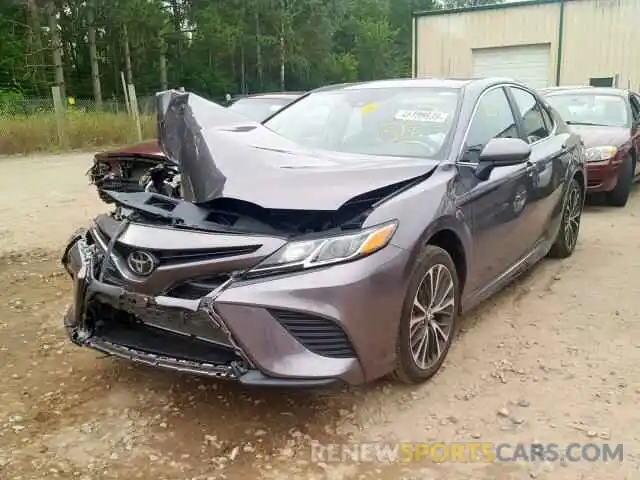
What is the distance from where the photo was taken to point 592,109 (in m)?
8.84

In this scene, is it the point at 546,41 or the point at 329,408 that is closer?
the point at 329,408

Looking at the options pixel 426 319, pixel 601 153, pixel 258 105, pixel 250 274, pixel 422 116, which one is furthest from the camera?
pixel 258 105

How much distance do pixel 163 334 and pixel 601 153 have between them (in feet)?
21.0

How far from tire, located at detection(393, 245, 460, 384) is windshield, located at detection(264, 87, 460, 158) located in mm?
692

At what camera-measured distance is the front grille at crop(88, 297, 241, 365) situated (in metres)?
2.82

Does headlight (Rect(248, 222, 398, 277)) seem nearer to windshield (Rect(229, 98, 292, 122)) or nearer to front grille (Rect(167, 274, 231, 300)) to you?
front grille (Rect(167, 274, 231, 300))

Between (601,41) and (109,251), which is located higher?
(601,41)

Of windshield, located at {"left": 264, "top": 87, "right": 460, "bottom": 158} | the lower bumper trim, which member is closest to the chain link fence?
windshield, located at {"left": 264, "top": 87, "right": 460, "bottom": 158}

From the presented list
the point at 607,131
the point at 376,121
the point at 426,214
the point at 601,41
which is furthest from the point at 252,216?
the point at 601,41

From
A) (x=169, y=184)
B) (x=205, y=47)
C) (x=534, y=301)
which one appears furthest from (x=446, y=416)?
(x=205, y=47)

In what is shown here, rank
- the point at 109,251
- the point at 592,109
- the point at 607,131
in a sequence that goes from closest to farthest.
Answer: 1. the point at 109,251
2. the point at 607,131
3. the point at 592,109

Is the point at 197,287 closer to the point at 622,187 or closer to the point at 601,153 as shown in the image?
the point at 601,153

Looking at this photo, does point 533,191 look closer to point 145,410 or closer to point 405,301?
point 405,301

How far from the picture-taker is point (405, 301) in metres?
3.04
